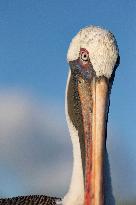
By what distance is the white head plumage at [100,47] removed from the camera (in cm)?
945

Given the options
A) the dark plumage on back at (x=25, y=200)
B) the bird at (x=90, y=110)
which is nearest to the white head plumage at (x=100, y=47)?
the bird at (x=90, y=110)

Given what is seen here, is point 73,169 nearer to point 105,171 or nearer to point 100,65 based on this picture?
point 105,171

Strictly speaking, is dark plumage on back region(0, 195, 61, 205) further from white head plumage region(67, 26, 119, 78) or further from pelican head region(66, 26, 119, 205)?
white head plumage region(67, 26, 119, 78)

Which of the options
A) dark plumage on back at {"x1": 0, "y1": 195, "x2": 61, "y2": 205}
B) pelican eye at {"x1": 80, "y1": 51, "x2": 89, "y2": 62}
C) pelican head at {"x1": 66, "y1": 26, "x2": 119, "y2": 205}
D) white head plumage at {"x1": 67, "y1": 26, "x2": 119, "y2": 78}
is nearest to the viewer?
pelican head at {"x1": 66, "y1": 26, "x2": 119, "y2": 205}

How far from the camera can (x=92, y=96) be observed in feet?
31.6

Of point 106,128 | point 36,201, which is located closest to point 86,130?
point 106,128

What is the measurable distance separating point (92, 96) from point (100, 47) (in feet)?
1.94

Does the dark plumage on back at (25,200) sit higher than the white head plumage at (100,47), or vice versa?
the white head plumage at (100,47)

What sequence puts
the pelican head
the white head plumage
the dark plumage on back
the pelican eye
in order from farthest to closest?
the dark plumage on back
the pelican eye
the white head plumage
the pelican head

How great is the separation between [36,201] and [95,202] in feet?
16.9

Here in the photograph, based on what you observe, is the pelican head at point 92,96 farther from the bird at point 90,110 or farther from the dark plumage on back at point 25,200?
the dark plumage on back at point 25,200

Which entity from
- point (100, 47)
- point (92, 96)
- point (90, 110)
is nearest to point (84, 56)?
point (100, 47)

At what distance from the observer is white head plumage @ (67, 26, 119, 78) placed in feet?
31.0

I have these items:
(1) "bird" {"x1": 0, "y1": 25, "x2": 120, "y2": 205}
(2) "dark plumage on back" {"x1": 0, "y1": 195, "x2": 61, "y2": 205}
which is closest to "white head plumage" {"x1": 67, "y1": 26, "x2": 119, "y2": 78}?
(1) "bird" {"x1": 0, "y1": 25, "x2": 120, "y2": 205}
